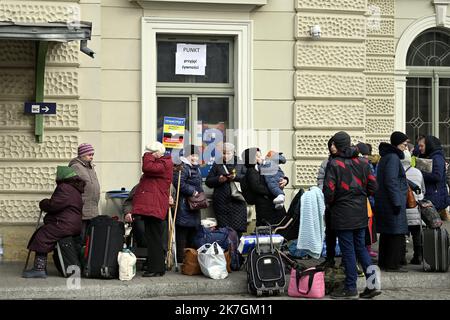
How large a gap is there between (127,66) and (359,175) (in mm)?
4117

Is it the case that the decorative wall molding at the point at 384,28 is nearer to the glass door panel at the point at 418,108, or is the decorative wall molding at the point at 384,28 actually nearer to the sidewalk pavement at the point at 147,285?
the glass door panel at the point at 418,108

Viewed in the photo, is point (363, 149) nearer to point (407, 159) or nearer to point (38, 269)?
point (407, 159)

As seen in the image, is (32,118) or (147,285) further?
(32,118)

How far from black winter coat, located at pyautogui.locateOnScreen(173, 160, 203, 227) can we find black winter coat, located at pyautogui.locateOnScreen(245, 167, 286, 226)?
2.33 feet

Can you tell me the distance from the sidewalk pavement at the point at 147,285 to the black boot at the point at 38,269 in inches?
4.2

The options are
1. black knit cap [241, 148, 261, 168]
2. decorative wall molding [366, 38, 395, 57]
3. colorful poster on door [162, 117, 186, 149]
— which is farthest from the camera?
decorative wall molding [366, 38, 395, 57]

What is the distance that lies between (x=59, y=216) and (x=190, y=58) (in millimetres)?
3436

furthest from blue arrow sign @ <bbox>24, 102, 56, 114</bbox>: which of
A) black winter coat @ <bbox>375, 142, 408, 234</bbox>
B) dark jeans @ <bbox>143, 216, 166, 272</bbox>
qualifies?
black winter coat @ <bbox>375, 142, 408, 234</bbox>

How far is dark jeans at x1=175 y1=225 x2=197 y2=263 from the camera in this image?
40.2ft

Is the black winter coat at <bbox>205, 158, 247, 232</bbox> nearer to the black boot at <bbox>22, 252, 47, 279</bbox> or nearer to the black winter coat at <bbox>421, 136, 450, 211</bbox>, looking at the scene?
the black boot at <bbox>22, 252, 47, 279</bbox>

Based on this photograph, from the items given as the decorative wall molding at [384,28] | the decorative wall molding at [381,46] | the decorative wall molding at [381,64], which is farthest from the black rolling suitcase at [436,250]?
the decorative wall molding at [384,28]

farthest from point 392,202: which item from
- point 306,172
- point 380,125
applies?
point 380,125

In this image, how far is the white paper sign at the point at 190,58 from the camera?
13.3 metres

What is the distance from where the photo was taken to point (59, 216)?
36.9 ft
